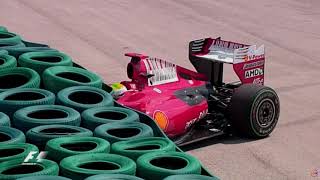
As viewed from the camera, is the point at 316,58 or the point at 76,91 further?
the point at 316,58

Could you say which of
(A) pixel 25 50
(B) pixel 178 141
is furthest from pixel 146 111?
(A) pixel 25 50

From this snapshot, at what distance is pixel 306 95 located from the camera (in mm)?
13078

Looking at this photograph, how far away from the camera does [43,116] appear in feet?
25.7

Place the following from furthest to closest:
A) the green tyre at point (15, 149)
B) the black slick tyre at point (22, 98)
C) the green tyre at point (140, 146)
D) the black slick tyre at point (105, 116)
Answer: the black slick tyre at point (22, 98) → the black slick tyre at point (105, 116) → the green tyre at point (140, 146) → the green tyre at point (15, 149)

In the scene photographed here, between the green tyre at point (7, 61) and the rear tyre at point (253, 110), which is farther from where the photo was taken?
the rear tyre at point (253, 110)

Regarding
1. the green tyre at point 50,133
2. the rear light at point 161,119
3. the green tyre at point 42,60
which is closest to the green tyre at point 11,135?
the green tyre at point 50,133

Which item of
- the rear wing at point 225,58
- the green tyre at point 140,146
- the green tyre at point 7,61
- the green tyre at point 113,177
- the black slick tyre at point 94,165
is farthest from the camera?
the rear wing at point 225,58

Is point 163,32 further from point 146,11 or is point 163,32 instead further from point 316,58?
point 316,58

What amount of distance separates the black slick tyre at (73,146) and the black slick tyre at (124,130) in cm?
31

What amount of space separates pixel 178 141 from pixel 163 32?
9.27 meters

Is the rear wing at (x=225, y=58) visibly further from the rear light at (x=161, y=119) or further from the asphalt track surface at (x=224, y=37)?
the rear light at (x=161, y=119)

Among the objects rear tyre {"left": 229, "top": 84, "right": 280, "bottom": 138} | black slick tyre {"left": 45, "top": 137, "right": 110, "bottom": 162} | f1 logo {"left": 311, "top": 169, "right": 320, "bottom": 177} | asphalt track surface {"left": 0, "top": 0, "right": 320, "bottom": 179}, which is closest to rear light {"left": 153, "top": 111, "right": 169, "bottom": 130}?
asphalt track surface {"left": 0, "top": 0, "right": 320, "bottom": 179}

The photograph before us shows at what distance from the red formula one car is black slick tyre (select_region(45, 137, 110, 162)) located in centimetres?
244

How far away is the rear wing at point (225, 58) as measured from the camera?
10.5m
